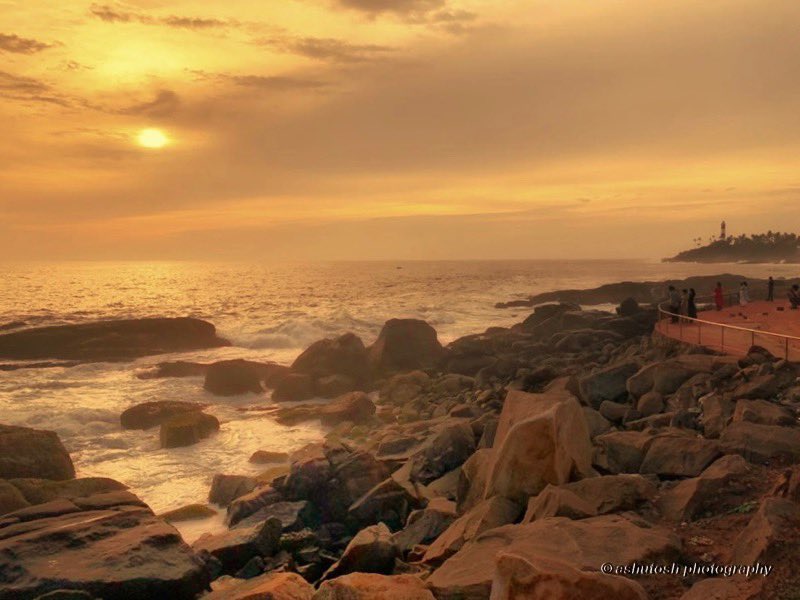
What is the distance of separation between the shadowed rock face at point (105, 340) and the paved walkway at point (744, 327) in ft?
98.8

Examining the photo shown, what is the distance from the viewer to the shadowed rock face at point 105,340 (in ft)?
129

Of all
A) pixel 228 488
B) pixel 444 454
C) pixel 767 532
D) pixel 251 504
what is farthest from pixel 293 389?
pixel 767 532

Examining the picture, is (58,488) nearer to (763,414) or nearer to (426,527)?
(426,527)

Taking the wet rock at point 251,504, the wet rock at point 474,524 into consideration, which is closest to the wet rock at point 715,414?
the wet rock at point 474,524

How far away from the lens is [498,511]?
7715 millimetres

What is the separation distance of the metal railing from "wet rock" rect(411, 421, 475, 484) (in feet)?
23.1

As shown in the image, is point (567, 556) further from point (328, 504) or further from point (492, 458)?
point (328, 504)

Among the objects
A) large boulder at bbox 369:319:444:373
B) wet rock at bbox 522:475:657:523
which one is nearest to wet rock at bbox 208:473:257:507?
wet rock at bbox 522:475:657:523

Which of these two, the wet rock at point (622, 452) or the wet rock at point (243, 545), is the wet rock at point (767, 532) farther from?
the wet rock at point (243, 545)

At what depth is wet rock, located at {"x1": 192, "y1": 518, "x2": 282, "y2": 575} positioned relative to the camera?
9.00m

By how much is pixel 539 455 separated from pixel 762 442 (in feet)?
9.64

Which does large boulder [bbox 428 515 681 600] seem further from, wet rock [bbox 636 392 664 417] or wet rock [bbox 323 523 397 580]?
wet rock [bbox 636 392 664 417]

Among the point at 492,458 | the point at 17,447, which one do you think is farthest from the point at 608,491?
the point at 17,447

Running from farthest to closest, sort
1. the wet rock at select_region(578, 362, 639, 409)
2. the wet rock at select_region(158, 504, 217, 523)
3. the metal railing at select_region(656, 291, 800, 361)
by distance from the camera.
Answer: the metal railing at select_region(656, 291, 800, 361) < the wet rock at select_region(578, 362, 639, 409) < the wet rock at select_region(158, 504, 217, 523)
